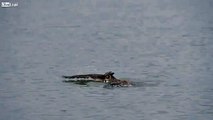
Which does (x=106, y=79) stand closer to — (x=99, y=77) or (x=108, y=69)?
(x=99, y=77)

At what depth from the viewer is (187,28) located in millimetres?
101125

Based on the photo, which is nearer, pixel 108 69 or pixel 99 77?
pixel 99 77

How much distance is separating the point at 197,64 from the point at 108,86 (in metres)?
15.0

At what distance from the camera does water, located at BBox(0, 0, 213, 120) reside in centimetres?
4203

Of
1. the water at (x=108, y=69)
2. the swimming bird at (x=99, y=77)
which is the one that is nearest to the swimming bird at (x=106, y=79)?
the swimming bird at (x=99, y=77)

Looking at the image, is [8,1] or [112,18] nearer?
[112,18]

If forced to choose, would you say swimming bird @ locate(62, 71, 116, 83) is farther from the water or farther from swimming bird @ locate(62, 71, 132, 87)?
the water

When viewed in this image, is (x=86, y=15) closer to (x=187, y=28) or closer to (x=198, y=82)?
(x=187, y=28)

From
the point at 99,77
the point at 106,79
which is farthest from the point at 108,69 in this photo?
the point at 106,79

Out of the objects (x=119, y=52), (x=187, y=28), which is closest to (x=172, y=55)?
(x=119, y=52)

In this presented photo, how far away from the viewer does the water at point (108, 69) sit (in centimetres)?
4203

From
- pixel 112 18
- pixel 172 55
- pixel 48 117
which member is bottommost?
pixel 48 117

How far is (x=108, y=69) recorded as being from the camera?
189 feet

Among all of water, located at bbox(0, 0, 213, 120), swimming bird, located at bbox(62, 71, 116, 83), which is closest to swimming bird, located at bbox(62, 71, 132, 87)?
swimming bird, located at bbox(62, 71, 116, 83)
